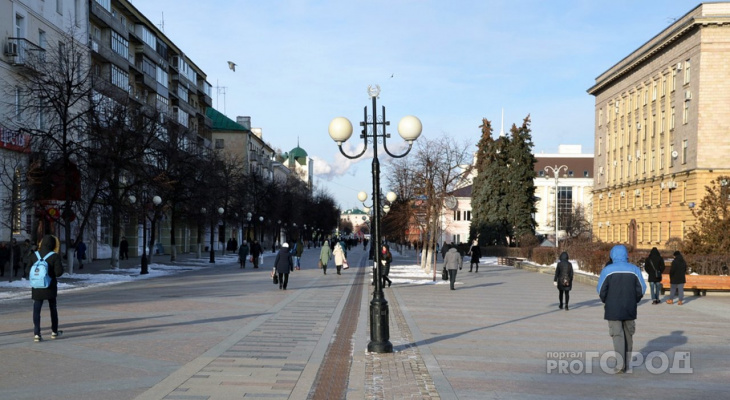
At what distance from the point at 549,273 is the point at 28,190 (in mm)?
24981

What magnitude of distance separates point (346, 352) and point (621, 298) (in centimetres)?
418

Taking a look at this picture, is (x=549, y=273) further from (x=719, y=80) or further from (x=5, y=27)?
(x=5, y=27)

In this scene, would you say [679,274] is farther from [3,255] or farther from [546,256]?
[546,256]

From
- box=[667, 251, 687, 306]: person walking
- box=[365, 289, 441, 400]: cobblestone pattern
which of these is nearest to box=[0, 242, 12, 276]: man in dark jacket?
box=[365, 289, 441, 400]: cobblestone pattern

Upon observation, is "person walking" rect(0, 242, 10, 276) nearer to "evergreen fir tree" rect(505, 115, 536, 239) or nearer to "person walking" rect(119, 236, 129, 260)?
"person walking" rect(119, 236, 129, 260)

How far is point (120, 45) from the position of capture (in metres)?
52.3

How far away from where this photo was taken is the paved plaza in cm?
→ 905

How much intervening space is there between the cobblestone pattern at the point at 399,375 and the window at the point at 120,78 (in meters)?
41.0

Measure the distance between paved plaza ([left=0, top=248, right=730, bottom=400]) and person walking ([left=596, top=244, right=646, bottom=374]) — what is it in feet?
1.37

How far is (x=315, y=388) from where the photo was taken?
9094 millimetres

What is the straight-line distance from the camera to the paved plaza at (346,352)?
9055 millimetres

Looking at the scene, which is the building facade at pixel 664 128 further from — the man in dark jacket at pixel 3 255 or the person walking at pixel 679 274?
the man in dark jacket at pixel 3 255

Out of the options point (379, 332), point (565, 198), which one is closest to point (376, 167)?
point (379, 332)

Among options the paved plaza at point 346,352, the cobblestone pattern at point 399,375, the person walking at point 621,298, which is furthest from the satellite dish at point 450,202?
the person walking at point 621,298
